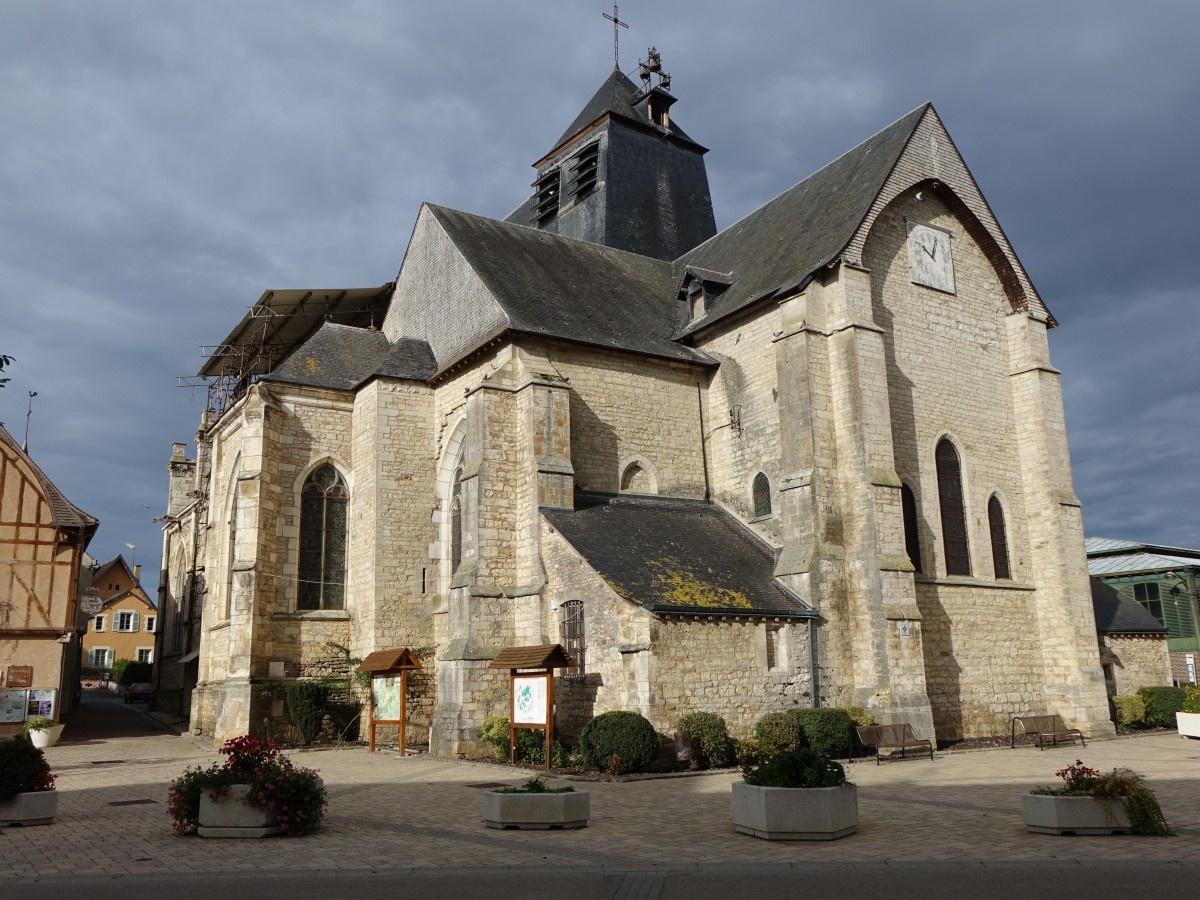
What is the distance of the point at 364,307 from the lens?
30.5m

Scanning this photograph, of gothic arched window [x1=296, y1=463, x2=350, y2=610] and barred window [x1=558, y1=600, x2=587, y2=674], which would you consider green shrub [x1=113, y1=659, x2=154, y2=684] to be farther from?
barred window [x1=558, y1=600, x2=587, y2=674]

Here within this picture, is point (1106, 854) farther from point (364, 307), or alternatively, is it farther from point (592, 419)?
point (364, 307)

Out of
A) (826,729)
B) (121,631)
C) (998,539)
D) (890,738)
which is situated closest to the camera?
(826,729)

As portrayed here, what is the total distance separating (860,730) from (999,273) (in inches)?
469

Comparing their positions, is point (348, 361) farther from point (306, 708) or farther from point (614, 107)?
point (614, 107)

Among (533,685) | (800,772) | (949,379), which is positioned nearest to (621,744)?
(533,685)

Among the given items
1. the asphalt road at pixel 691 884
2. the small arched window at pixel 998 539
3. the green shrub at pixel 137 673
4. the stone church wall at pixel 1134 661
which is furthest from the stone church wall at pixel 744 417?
the green shrub at pixel 137 673

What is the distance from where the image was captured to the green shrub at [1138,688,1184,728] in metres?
22.0

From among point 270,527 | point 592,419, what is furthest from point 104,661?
point 592,419

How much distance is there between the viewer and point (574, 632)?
1688 centimetres

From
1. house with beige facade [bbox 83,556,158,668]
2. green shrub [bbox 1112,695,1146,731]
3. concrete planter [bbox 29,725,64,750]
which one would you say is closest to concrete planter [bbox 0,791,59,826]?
concrete planter [bbox 29,725,64,750]

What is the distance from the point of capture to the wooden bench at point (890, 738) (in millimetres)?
15398

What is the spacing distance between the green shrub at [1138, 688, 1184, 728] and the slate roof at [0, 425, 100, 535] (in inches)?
955

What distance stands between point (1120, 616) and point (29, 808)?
23041 mm
